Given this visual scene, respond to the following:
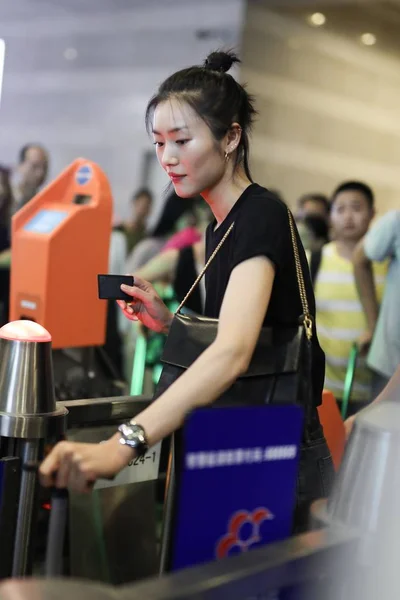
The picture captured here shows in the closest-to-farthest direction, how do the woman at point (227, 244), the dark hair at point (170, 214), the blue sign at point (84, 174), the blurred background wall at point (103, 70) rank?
the woman at point (227, 244) < the blue sign at point (84, 174) < the dark hair at point (170, 214) < the blurred background wall at point (103, 70)

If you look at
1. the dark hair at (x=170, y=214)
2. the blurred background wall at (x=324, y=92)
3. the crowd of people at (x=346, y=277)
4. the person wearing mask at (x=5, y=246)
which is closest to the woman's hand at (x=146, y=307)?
the crowd of people at (x=346, y=277)

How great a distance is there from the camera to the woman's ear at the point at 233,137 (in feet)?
5.27

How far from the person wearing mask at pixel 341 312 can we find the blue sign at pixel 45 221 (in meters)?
1.25

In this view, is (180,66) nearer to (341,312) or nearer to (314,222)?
(314,222)

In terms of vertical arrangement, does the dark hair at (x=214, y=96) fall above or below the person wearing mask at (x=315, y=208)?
below

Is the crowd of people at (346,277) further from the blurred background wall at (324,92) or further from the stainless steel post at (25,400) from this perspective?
the blurred background wall at (324,92)

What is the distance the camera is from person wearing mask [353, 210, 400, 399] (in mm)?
3568

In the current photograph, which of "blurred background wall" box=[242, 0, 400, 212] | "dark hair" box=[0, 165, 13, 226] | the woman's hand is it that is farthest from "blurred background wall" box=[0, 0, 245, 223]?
the woman's hand

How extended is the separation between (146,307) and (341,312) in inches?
88.4

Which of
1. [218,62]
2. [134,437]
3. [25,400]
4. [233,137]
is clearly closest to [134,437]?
[134,437]

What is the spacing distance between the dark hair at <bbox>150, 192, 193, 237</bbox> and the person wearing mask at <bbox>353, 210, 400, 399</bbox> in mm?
2947

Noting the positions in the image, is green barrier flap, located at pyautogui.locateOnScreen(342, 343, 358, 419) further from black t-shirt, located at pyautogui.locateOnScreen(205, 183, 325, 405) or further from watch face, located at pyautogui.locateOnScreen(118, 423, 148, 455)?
watch face, located at pyautogui.locateOnScreen(118, 423, 148, 455)

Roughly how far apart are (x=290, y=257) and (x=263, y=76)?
20.2 ft

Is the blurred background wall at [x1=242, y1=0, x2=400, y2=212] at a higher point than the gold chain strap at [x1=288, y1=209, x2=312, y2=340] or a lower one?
higher
